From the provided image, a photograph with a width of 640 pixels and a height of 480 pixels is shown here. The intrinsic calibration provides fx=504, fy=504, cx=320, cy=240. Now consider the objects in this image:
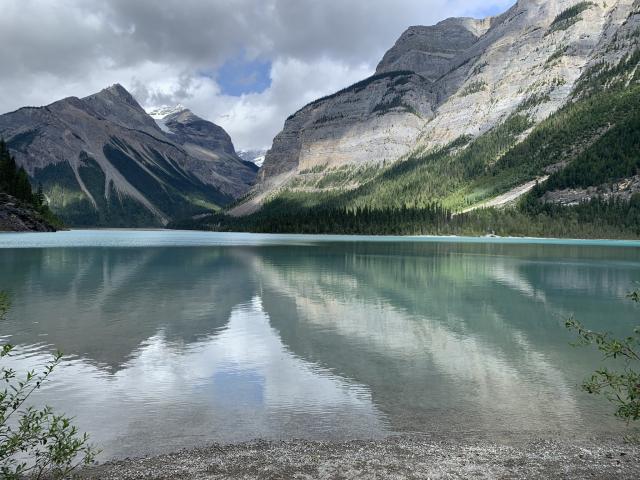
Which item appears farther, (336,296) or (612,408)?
(336,296)

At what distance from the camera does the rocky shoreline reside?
528ft

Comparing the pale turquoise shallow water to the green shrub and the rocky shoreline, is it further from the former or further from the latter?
the rocky shoreline

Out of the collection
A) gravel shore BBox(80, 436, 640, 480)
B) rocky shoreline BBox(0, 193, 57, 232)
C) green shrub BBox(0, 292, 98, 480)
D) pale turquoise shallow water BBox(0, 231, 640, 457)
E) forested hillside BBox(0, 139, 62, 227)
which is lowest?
pale turquoise shallow water BBox(0, 231, 640, 457)

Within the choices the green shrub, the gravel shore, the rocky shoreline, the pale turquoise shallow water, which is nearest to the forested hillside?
the rocky shoreline

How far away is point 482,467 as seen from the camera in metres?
13.1

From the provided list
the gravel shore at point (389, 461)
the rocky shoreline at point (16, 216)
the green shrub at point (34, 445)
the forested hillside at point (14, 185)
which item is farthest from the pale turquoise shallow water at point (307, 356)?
the forested hillside at point (14, 185)

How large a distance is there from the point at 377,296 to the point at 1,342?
30.4 meters

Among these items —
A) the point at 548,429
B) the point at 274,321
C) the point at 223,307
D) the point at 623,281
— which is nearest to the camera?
the point at 548,429

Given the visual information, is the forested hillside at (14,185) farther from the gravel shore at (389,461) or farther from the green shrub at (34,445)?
the gravel shore at (389,461)

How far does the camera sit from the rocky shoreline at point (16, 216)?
161 m

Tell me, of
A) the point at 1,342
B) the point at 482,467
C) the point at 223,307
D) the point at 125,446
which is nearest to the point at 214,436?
the point at 125,446

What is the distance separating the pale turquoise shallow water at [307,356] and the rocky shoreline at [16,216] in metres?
123

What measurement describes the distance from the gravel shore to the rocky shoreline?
174513mm

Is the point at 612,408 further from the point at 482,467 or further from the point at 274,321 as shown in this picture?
the point at 274,321
